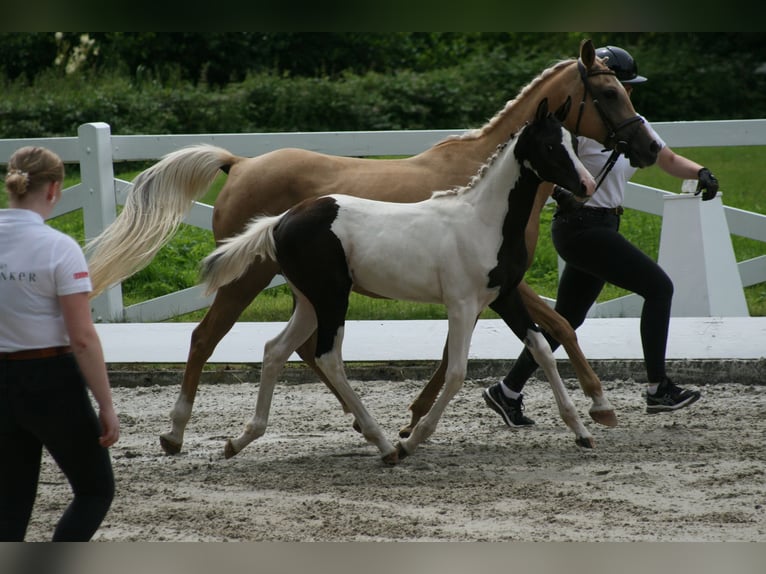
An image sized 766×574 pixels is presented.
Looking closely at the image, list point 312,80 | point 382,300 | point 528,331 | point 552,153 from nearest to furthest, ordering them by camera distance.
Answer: point 552,153 → point 528,331 → point 382,300 → point 312,80

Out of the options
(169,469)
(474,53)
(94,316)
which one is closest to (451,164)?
(169,469)

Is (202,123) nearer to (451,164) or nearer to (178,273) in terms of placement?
(178,273)

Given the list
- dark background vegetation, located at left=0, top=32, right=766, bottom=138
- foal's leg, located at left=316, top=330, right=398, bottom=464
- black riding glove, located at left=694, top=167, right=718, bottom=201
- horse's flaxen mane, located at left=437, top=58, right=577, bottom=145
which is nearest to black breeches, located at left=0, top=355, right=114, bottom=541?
foal's leg, located at left=316, top=330, right=398, bottom=464

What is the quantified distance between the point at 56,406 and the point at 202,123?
13.7m

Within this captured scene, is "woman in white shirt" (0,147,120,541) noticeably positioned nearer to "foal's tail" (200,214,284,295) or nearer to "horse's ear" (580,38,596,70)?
"foal's tail" (200,214,284,295)

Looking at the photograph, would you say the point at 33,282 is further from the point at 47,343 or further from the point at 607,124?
the point at 607,124

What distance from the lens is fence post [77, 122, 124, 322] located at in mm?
7266

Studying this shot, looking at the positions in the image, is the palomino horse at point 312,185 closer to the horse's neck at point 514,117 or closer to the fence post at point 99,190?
the horse's neck at point 514,117

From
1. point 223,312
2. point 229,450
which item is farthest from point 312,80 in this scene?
point 229,450

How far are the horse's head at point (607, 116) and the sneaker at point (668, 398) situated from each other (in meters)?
1.16

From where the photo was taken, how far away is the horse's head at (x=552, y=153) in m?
4.09

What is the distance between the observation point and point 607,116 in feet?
15.6

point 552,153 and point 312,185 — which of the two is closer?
point 552,153

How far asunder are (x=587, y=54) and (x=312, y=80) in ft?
40.7
